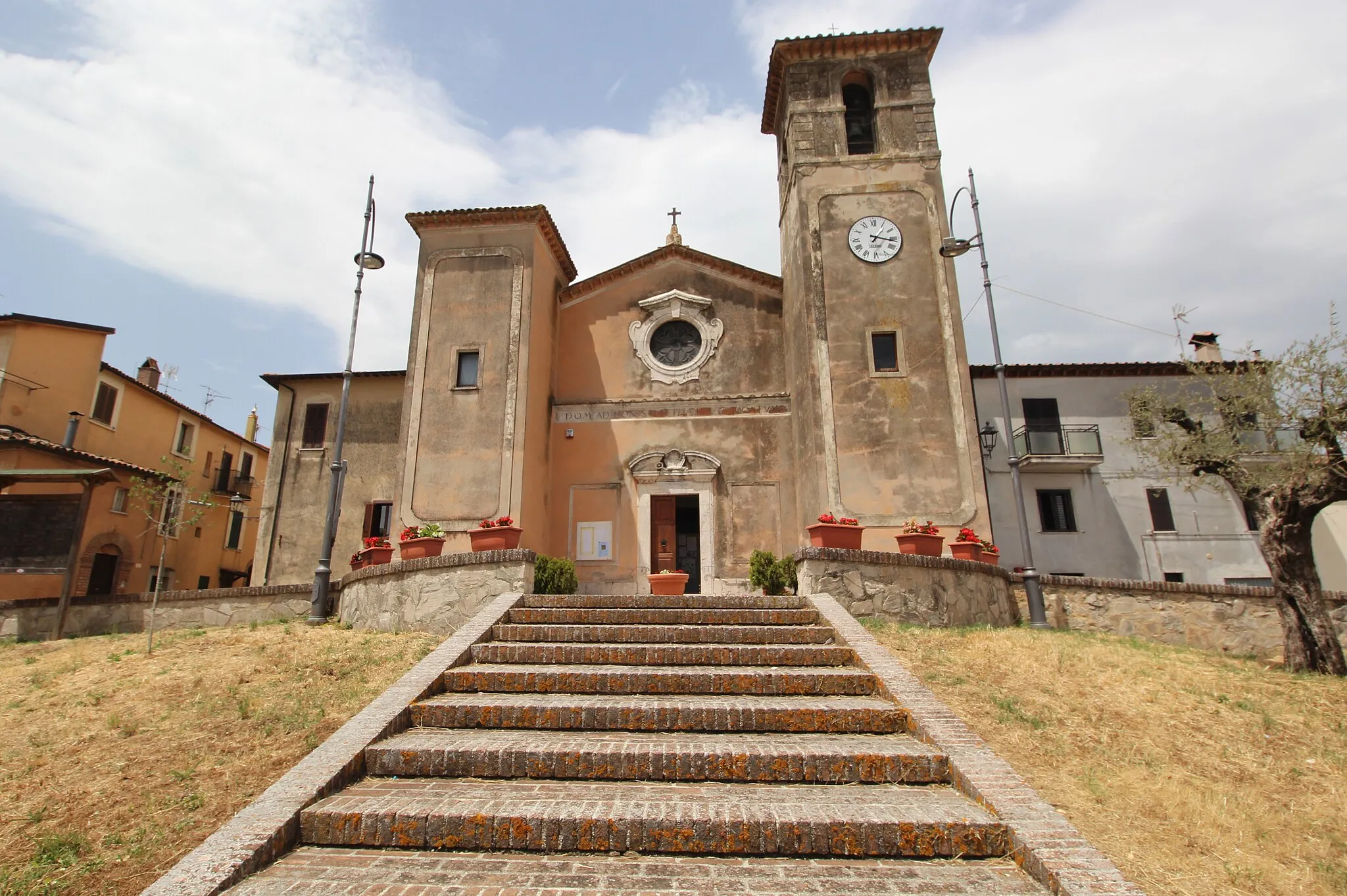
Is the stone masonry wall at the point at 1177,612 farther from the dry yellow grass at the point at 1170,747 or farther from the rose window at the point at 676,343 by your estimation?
the rose window at the point at 676,343

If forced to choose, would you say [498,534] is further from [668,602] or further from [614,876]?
[614,876]

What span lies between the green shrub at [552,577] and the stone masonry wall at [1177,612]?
25.0 ft

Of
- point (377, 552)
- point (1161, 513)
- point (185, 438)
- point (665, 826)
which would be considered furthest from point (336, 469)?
point (1161, 513)

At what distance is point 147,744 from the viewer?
5887 millimetres

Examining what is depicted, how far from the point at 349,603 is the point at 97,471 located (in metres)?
4.47

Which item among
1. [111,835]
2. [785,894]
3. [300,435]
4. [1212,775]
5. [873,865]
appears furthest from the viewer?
[300,435]

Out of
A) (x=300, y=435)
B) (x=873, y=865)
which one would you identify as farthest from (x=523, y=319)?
(x=873, y=865)

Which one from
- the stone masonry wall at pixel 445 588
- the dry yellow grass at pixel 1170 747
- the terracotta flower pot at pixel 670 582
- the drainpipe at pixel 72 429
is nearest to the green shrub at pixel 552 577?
the stone masonry wall at pixel 445 588

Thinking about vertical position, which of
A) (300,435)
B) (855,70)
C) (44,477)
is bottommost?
(44,477)

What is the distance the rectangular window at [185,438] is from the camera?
24.6 meters

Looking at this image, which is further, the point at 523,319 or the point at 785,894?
the point at 523,319

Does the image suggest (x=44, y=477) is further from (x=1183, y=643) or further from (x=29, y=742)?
(x=1183, y=643)

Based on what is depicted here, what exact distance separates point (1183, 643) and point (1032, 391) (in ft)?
36.7

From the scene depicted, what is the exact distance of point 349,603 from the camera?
1181cm
